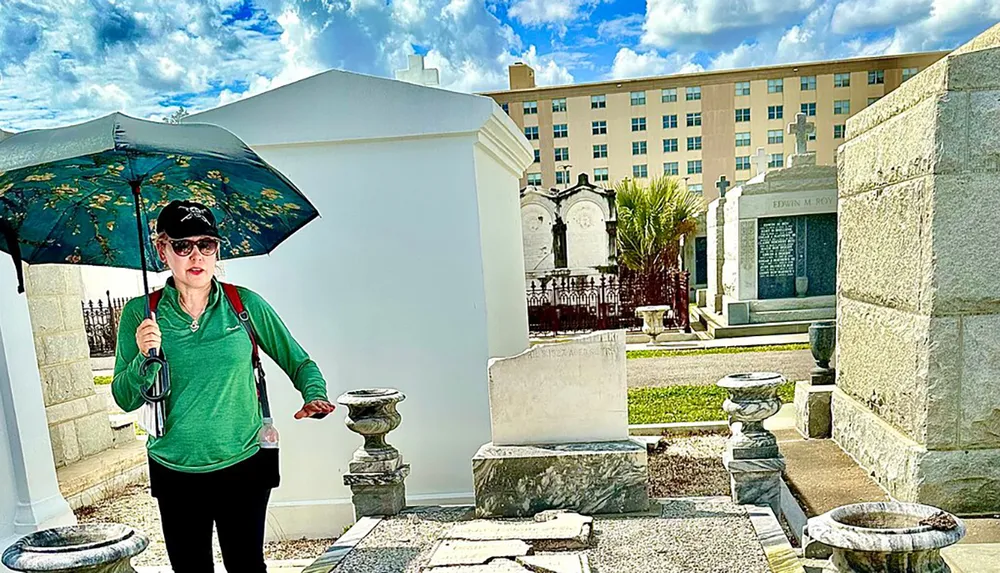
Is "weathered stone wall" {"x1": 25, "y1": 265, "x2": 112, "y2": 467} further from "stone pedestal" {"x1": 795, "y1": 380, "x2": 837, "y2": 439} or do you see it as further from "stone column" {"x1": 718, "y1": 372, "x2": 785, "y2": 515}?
"stone pedestal" {"x1": 795, "y1": 380, "x2": 837, "y2": 439}

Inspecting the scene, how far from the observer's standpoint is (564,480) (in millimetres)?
4035

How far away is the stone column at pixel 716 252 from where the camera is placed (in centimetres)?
1470

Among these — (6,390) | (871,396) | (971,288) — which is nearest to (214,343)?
(6,390)

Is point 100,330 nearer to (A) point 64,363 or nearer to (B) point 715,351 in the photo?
(A) point 64,363

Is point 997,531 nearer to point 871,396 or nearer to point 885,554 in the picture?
point 871,396

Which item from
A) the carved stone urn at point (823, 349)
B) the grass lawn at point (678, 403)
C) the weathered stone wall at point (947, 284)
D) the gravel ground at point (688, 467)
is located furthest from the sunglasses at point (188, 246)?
the grass lawn at point (678, 403)

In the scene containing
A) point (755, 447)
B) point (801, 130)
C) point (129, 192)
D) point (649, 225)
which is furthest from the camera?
point (649, 225)

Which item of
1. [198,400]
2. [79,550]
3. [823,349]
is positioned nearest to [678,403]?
[823,349]

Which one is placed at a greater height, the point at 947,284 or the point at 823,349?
the point at 947,284

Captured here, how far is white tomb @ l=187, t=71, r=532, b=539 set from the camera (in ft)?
15.0

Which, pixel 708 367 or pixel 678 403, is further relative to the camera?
pixel 708 367

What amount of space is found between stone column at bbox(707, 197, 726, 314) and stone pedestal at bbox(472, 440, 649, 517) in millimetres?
11210

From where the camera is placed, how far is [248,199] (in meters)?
3.18

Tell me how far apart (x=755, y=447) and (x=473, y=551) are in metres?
1.76
